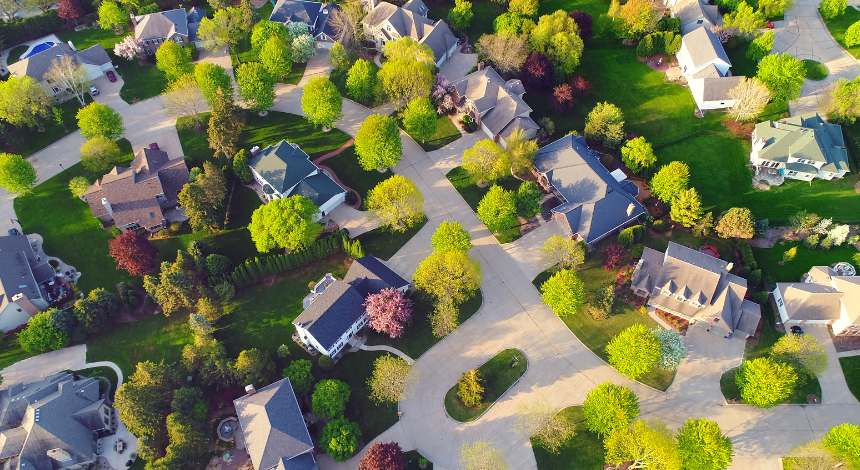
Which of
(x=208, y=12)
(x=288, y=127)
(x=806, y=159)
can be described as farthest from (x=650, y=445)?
(x=208, y=12)

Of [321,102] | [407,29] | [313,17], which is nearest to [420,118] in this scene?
[321,102]

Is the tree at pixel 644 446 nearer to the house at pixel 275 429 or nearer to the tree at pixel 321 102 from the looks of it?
the house at pixel 275 429

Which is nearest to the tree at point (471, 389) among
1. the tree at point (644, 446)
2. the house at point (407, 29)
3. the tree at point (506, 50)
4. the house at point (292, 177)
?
the tree at point (644, 446)

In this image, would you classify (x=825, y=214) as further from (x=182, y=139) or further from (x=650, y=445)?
(x=182, y=139)

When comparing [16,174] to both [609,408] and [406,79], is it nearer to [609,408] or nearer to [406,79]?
[406,79]

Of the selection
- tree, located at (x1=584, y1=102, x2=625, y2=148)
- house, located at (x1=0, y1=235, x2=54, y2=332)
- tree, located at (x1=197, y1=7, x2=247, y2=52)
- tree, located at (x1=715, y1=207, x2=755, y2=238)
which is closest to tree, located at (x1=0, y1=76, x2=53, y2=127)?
house, located at (x1=0, y1=235, x2=54, y2=332)
